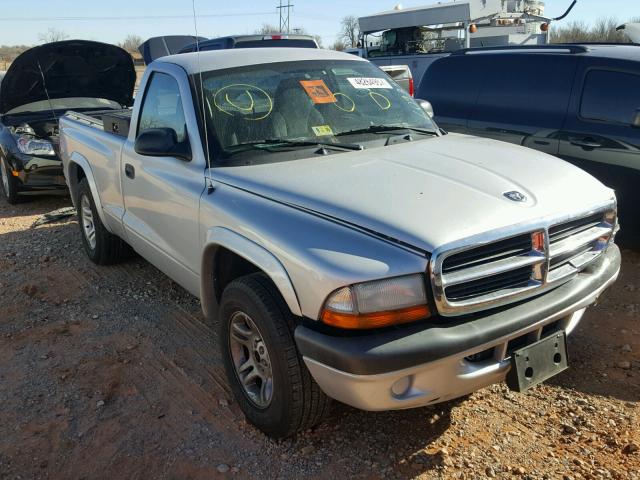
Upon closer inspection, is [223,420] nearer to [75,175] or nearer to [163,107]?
[163,107]

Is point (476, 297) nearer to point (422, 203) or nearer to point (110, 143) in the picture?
point (422, 203)

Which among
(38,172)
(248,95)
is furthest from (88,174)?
(38,172)

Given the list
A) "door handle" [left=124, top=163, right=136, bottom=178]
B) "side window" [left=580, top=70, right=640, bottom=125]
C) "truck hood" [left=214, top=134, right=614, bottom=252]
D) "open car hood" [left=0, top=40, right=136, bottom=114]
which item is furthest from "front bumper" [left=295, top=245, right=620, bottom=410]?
"open car hood" [left=0, top=40, right=136, bottom=114]

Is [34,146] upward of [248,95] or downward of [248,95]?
downward

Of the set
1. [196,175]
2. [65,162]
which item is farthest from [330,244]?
[65,162]

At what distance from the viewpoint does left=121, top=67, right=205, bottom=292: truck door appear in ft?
11.2

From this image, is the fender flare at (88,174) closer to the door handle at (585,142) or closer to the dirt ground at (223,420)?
the dirt ground at (223,420)

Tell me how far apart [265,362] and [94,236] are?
3202mm

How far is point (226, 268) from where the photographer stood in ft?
10.8

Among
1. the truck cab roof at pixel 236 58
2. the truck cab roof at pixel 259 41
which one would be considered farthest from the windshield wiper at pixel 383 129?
the truck cab roof at pixel 259 41

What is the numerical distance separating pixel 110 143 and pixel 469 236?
3.18 metres

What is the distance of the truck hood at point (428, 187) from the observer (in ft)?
8.21

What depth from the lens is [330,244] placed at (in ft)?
8.09

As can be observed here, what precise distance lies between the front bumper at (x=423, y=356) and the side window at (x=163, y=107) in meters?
1.75
